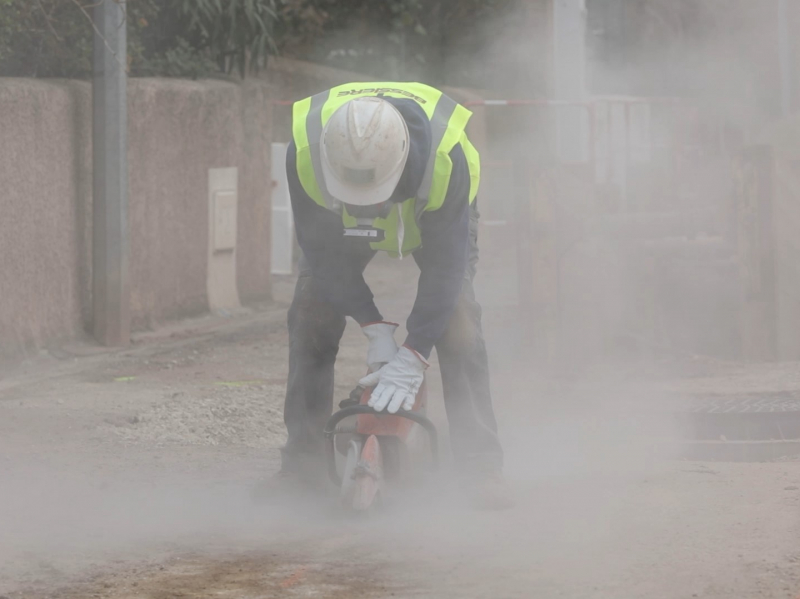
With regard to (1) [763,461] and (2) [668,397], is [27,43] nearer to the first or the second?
(2) [668,397]

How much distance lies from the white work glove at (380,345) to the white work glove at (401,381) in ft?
0.33

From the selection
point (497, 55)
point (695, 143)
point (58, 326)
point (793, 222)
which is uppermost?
point (497, 55)

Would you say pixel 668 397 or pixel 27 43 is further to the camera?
pixel 27 43

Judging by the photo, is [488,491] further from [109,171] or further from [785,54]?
[785,54]

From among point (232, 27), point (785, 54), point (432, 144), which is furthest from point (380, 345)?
point (785, 54)

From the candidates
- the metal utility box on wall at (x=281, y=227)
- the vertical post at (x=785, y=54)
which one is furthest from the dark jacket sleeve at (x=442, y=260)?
the metal utility box on wall at (x=281, y=227)

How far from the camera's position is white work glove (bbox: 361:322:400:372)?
397 cm

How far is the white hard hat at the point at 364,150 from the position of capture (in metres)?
3.53

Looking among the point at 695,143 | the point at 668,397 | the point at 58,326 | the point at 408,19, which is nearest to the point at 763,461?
the point at 668,397

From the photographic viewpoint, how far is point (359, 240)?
3795 millimetres

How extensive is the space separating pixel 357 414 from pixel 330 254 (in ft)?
1.64

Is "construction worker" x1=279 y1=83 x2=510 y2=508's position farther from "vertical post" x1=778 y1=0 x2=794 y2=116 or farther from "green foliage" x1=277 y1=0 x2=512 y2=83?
"green foliage" x1=277 y1=0 x2=512 y2=83

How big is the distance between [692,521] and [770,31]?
20.0ft

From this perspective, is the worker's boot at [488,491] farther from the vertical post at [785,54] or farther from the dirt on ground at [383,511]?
the vertical post at [785,54]
